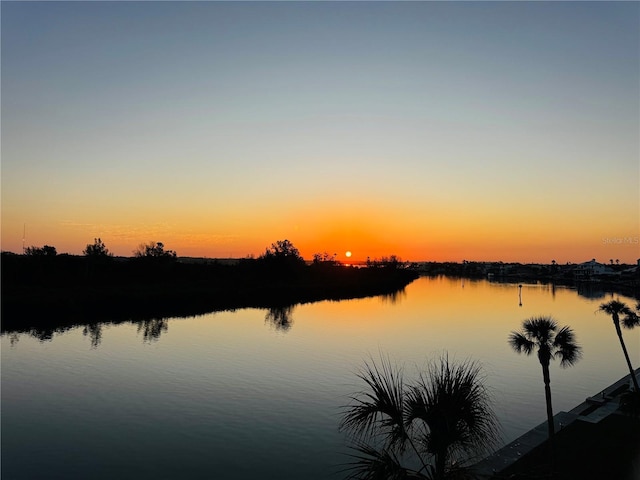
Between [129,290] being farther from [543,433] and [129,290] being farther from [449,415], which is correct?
[449,415]

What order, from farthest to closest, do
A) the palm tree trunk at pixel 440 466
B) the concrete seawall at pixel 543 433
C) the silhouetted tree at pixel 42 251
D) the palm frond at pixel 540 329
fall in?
the silhouetted tree at pixel 42 251 → the palm frond at pixel 540 329 → the concrete seawall at pixel 543 433 → the palm tree trunk at pixel 440 466

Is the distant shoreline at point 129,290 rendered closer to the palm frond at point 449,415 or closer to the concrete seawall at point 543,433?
the concrete seawall at point 543,433

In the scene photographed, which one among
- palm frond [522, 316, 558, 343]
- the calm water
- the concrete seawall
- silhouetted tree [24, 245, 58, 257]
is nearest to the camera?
the concrete seawall

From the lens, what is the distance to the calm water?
20.9 metres

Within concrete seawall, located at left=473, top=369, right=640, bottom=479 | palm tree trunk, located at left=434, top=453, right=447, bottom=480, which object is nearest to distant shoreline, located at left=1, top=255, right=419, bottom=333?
concrete seawall, located at left=473, top=369, right=640, bottom=479

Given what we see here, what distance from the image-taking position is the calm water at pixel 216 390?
2089 centimetres

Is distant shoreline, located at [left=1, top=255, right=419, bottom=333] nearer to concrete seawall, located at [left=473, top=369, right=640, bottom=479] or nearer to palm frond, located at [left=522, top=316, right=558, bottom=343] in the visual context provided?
concrete seawall, located at [left=473, top=369, right=640, bottom=479]

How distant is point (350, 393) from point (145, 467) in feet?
47.2

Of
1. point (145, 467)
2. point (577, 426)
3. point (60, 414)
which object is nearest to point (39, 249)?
point (60, 414)

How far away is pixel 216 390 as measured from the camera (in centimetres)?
3164

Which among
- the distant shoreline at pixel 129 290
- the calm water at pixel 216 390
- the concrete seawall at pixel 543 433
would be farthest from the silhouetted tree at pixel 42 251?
the concrete seawall at pixel 543 433

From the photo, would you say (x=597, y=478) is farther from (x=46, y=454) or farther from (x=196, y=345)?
(x=196, y=345)

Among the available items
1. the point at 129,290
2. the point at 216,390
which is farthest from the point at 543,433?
the point at 129,290

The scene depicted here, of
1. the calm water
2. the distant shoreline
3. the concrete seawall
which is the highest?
the distant shoreline
